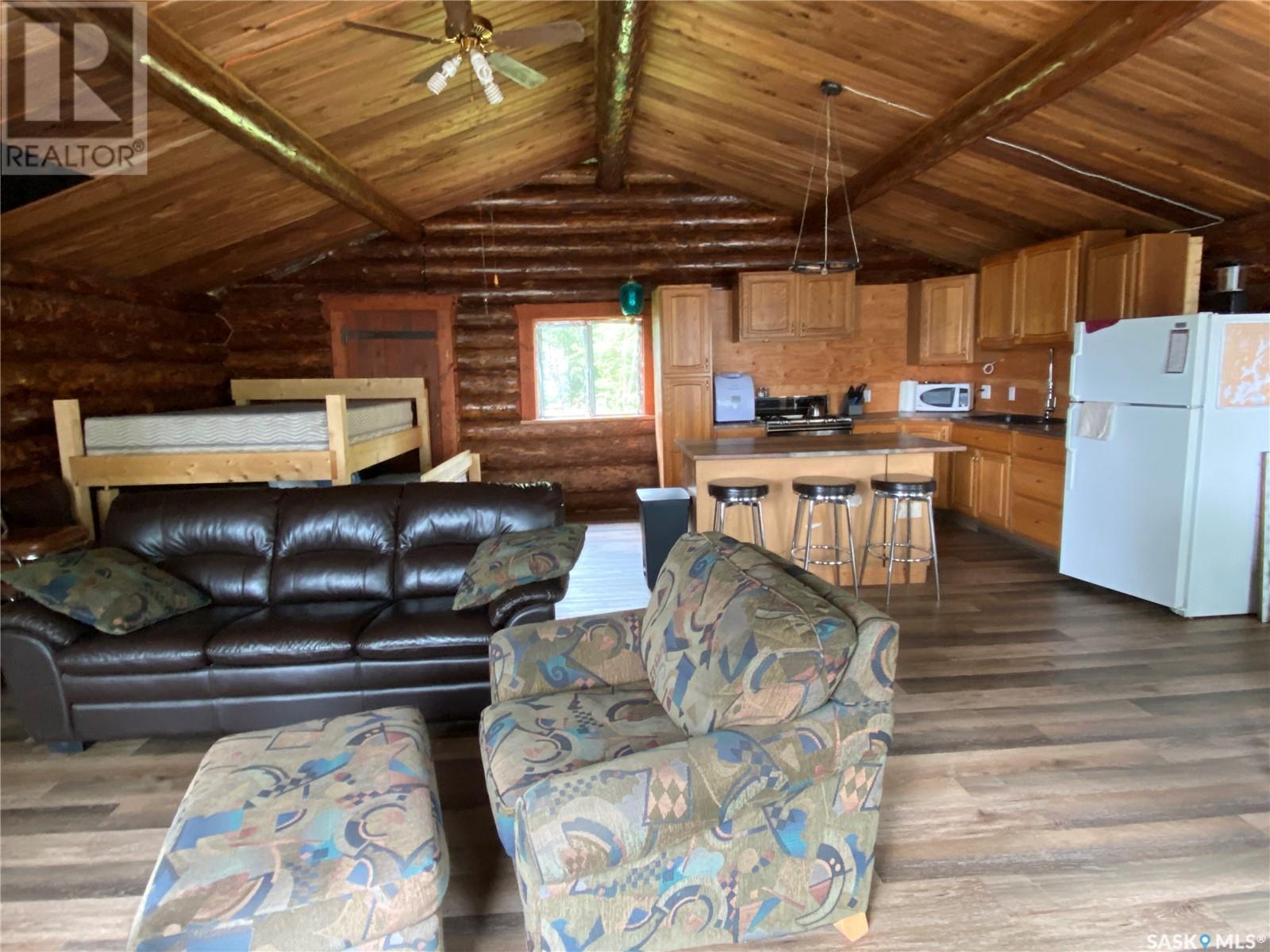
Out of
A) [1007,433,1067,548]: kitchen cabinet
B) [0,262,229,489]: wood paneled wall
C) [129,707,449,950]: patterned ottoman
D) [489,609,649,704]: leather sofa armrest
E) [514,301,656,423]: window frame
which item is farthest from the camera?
[514,301,656,423]: window frame

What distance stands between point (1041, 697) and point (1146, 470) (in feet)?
6.10

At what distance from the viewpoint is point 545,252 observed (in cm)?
759

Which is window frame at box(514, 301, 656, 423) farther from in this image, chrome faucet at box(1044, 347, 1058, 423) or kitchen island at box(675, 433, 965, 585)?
chrome faucet at box(1044, 347, 1058, 423)

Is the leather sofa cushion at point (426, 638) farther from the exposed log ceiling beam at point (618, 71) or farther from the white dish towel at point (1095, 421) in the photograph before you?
the white dish towel at point (1095, 421)

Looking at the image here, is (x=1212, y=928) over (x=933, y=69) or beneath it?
beneath

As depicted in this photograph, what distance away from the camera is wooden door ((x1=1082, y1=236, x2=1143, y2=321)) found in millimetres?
4996

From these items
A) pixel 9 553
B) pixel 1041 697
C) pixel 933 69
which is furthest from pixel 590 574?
pixel 933 69

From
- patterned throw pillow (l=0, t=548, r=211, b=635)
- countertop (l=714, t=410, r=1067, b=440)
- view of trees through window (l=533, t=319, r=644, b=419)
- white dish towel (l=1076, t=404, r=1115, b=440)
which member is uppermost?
view of trees through window (l=533, t=319, r=644, b=419)

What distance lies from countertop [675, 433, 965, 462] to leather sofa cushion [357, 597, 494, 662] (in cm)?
205

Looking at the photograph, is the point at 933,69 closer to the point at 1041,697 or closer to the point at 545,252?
the point at 1041,697

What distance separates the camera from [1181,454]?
416 centimetres

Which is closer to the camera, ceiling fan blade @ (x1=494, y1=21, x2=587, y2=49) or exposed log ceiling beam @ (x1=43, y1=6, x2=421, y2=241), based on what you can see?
exposed log ceiling beam @ (x1=43, y1=6, x2=421, y2=241)

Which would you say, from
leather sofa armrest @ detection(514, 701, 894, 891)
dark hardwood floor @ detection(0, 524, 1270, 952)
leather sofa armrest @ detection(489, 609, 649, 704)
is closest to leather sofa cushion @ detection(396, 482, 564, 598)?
dark hardwood floor @ detection(0, 524, 1270, 952)

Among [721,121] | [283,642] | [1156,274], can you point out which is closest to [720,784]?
[283,642]
